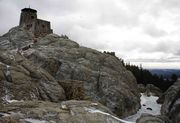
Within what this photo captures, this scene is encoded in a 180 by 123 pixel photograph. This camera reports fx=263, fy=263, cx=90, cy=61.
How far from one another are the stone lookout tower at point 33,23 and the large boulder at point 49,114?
6622cm

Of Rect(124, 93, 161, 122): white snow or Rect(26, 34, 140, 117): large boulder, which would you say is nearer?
Rect(124, 93, 161, 122): white snow

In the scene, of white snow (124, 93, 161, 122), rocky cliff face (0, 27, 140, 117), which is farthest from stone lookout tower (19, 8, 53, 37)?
white snow (124, 93, 161, 122)

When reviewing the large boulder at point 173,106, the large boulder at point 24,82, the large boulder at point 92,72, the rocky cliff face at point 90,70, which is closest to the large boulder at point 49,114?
the large boulder at point 24,82

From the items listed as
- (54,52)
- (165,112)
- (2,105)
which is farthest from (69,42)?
(2,105)

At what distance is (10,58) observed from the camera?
79.9 feet

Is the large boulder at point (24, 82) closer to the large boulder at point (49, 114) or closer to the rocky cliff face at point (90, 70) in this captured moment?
the large boulder at point (49, 114)

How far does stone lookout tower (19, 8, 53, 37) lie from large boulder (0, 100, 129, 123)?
66224 millimetres

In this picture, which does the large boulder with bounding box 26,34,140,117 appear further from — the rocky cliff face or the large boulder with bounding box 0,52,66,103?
the large boulder with bounding box 0,52,66,103

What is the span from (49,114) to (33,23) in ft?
233

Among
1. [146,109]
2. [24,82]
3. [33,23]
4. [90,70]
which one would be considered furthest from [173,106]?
[33,23]

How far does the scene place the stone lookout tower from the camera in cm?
8088

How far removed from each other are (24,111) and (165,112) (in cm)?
3698

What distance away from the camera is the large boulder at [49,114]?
13.0 metres

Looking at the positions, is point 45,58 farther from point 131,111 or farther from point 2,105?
point 2,105
